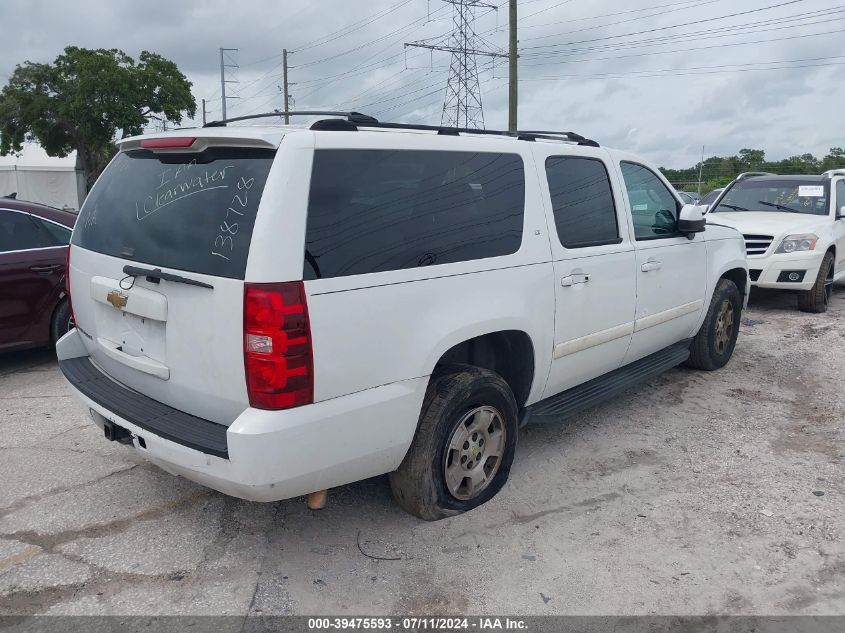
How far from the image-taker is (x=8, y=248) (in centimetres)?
592

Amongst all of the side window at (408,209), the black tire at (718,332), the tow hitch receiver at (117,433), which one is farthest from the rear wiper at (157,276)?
the black tire at (718,332)

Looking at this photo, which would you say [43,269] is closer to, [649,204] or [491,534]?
[491,534]

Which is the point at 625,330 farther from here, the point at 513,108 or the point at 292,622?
the point at 513,108

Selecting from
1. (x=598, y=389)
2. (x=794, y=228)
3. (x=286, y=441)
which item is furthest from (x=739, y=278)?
(x=286, y=441)

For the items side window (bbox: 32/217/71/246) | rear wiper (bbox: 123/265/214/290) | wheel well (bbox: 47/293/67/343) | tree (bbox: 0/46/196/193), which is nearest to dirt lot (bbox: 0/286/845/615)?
rear wiper (bbox: 123/265/214/290)

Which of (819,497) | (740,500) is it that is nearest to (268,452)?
(740,500)

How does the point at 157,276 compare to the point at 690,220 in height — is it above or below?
below

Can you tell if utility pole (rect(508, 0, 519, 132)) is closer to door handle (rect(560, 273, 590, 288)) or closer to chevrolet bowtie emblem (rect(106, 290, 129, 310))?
door handle (rect(560, 273, 590, 288))

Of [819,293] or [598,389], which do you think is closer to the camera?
[598,389]

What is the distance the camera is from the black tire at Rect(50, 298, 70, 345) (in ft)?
19.9

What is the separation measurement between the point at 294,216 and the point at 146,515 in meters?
1.93

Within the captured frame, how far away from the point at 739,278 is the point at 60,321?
6188 mm

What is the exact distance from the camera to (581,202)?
411cm

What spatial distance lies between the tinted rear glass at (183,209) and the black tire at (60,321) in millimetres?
2921
